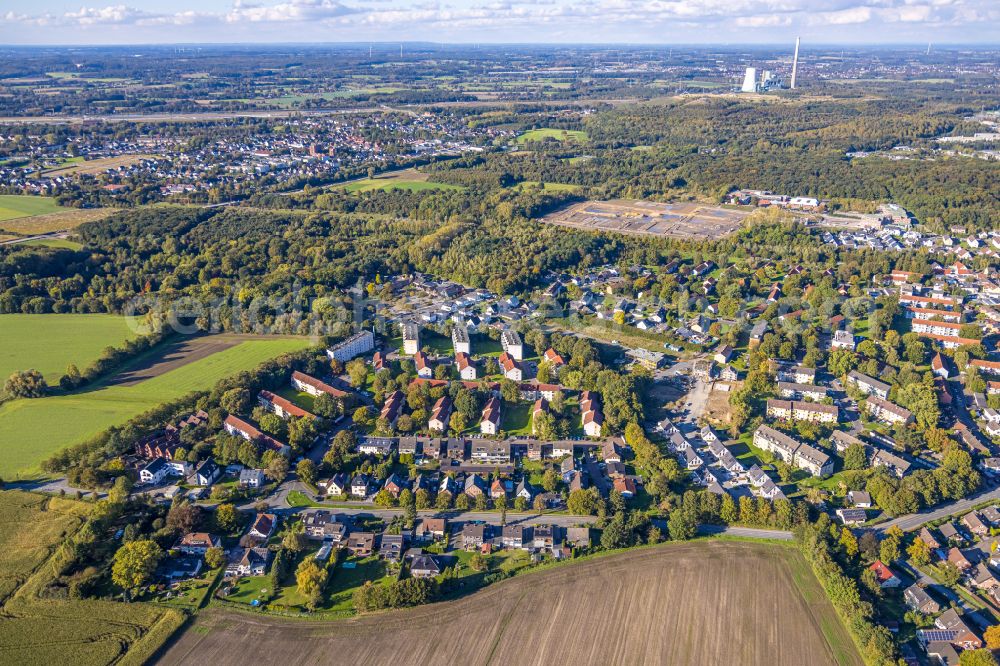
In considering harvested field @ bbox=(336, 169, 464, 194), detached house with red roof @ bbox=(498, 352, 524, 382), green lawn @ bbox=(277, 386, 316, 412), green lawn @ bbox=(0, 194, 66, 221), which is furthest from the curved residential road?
green lawn @ bbox=(0, 194, 66, 221)

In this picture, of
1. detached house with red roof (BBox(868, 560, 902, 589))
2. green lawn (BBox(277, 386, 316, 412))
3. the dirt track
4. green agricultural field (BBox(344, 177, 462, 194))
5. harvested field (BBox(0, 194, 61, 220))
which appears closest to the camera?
detached house with red roof (BBox(868, 560, 902, 589))

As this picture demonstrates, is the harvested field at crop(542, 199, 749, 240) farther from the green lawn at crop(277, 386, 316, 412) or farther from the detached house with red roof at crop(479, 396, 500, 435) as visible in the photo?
the green lawn at crop(277, 386, 316, 412)

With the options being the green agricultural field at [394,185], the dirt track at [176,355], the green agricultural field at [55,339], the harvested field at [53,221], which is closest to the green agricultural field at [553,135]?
the green agricultural field at [394,185]

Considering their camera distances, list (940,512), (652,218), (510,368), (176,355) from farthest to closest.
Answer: (652,218) → (176,355) → (510,368) → (940,512)

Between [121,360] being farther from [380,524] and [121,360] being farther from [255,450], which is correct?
[380,524]

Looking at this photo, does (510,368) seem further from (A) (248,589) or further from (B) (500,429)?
(A) (248,589)

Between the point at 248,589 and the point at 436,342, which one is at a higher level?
the point at 436,342

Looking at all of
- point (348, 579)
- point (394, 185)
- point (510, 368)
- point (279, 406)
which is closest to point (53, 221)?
point (394, 185)
